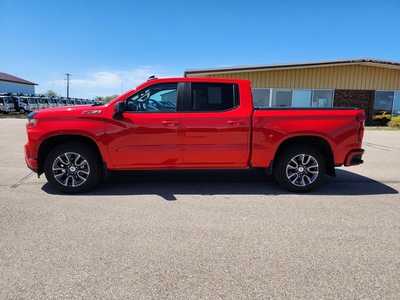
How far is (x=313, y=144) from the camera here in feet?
17.7

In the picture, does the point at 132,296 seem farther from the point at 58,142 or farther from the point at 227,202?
the point at 58,142

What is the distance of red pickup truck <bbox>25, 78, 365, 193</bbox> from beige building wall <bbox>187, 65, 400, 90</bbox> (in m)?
16.0

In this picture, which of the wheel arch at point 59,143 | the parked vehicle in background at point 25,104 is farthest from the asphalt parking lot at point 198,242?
the parked vehicle in background at point 25,104

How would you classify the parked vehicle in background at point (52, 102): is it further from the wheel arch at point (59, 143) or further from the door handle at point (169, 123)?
the door handle at point (169, 123)

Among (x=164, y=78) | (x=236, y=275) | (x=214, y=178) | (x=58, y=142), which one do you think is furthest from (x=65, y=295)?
(x=214, y=178)

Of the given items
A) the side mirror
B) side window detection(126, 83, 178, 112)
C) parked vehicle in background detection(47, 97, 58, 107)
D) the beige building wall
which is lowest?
the side mirror

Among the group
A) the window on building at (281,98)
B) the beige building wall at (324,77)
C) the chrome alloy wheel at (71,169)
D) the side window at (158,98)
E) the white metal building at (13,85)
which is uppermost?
the white metal building at (13,85)

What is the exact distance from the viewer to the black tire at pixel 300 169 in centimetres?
529

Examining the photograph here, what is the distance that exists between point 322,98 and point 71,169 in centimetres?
1987

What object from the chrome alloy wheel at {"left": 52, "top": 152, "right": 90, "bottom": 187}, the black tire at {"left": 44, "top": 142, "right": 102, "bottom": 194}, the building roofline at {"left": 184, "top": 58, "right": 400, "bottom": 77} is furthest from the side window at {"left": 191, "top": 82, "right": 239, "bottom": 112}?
the building roofline at {"left": 184, "top": 58, "right": 400, "bottom": 77}

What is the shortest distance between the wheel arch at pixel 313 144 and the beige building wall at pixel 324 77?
52.1ft

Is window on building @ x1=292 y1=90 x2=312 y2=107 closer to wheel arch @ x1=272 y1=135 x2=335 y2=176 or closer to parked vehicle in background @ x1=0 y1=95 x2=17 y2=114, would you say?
wheel arch @ x1=272 y1=135 x2=335 y2=176

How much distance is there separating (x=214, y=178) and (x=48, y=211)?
122 inches

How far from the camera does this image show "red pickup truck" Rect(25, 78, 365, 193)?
496 centimetres
